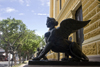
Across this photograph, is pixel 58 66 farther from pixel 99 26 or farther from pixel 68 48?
pixel 99 26

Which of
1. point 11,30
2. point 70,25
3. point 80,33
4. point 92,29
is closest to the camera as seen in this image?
point 70,25

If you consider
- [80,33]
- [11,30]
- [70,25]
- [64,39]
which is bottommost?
[64,39]

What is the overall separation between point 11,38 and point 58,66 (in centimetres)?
2524

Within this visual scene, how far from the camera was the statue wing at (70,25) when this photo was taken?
3.50m

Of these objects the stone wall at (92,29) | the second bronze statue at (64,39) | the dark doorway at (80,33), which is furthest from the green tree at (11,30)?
the second bronze statue at (64,39)

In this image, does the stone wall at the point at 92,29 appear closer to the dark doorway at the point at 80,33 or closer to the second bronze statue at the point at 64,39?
the second bronze statue at the point at 64,39

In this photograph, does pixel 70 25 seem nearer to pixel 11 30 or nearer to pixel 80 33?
pixel 80 33

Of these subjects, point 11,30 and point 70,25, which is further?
point 11,30

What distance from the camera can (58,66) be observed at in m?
2.67

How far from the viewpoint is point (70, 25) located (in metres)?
3.55

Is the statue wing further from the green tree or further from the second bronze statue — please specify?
the green tree

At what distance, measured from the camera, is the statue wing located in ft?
11.5

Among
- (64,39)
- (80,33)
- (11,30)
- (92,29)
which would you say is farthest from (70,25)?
(11,30)

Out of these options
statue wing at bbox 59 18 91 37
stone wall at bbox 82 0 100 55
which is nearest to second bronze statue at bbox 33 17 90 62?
statue wing at bbox 59 18 91 37
